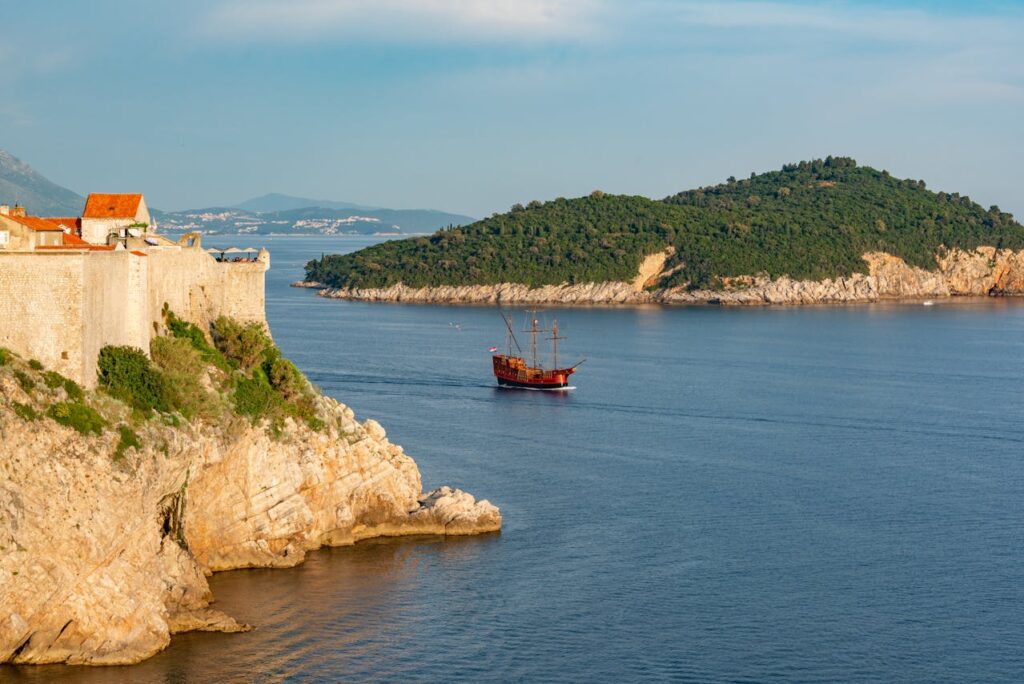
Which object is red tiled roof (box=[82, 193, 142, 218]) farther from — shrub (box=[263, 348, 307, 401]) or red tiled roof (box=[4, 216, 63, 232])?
shrub (box=[263, 348, 307, 401])

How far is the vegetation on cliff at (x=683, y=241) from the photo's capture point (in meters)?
147

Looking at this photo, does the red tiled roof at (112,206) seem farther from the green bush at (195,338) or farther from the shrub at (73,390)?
the shrub at (73,390)

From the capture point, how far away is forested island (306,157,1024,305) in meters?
146

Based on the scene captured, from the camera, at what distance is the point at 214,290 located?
38.0 m

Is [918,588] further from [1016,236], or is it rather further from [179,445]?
[1016,236]

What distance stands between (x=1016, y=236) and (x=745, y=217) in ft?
101

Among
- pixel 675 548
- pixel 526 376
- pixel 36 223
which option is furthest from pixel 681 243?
pixel 36 223

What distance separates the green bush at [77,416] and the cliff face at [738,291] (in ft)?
367

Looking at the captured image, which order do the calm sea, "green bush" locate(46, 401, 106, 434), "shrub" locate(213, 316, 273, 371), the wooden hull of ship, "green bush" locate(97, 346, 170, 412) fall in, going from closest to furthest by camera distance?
1. "green bush" locate(46, 401, 106, 434)
2. the calm sea
3. "green bush" locate(97, 346, 170, 412)
4. "shrub" locate(213, 316, 273, 371)
5. the wooden hull of ship

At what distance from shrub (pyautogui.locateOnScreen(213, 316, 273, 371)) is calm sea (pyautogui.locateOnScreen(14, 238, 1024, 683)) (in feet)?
17.7

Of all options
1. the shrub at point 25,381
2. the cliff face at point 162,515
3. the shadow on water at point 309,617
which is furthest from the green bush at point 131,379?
the shadow on water at point 309,617

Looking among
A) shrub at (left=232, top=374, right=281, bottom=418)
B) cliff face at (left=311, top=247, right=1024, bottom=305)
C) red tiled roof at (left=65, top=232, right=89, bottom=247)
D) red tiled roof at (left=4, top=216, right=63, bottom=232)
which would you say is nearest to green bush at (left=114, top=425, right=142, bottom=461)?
red tiled roof at (left=65, top=232, right=89, bottom=247)

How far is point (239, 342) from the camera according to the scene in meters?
36.9

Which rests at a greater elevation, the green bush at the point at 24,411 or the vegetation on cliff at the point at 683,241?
the vegetation on cliff at the point at 683,241
